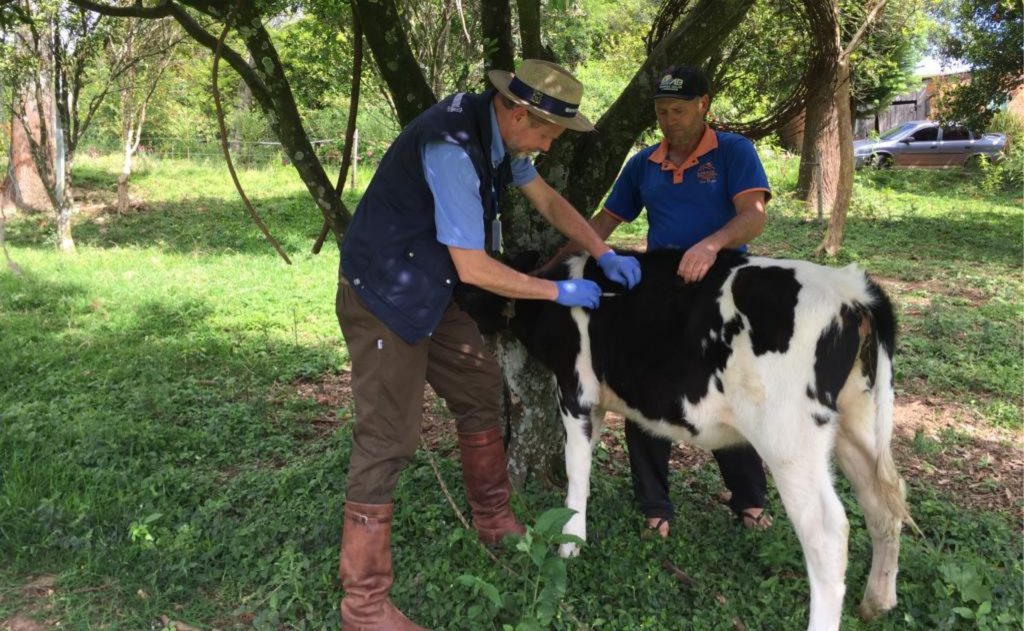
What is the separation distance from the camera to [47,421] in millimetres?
4930

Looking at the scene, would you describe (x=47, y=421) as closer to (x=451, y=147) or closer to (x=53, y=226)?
(x=451, y=147)

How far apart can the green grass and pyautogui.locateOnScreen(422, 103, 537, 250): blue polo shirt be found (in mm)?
1533

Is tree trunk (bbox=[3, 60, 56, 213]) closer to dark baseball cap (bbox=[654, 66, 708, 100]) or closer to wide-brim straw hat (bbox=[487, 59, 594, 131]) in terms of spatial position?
wide-brim straw hat (bbox=[487, 59, 594, 131])

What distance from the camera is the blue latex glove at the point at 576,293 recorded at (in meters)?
3.03

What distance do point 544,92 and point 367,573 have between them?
6.83ft

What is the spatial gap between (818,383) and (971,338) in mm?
4770

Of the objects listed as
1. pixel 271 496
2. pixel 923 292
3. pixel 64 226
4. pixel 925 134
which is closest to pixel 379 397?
pixel 271 496

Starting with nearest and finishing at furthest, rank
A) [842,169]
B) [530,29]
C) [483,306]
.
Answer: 1. [483,306]
2. [530,29]
3. [842,169]

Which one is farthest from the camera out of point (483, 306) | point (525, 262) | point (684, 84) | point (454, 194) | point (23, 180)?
point (23, 180)

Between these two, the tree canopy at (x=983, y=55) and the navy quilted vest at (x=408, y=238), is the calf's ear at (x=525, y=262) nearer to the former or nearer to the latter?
the navy quilted vest at (x=408, y=238)

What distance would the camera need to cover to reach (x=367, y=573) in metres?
2.99

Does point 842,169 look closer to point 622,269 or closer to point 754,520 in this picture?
point 754,520

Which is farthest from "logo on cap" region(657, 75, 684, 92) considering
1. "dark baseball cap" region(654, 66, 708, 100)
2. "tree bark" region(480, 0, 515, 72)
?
"tree bark" region(480, 0, 515, 72)

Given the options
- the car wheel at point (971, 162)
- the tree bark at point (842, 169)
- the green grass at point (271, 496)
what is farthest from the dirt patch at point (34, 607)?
the car wheel at point (971, 162)
